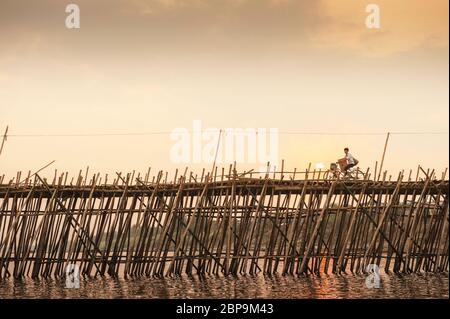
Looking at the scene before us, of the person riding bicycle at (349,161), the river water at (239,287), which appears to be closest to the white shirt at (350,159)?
the person riding bicycle at (349,161)

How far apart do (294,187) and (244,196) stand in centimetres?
147

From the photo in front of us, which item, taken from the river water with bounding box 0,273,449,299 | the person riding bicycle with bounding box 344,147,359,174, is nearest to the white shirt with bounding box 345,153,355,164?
the person riding bicycle with bounding box 344,147,359,174

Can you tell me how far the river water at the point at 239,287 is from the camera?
18.2 m

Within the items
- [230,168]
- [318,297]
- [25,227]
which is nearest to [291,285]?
[318,297]

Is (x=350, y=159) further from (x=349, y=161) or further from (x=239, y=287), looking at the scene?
(x=239, y=287)

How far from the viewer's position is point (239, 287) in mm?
19562

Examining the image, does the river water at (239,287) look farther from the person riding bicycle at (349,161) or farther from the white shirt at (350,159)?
the white shirt at (350,159)

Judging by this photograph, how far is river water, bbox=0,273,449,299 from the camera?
1825cm

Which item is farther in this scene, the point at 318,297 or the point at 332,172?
the point at 332,172

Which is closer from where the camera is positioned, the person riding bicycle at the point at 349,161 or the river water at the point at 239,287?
the river water at the point at 239,287

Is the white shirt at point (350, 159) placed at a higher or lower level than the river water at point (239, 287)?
higher

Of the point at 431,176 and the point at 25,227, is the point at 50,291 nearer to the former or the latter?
the point at 25,227

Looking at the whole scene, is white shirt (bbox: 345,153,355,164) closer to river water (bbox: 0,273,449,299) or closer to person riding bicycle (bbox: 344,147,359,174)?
person riding bicycle (bbox: 344,147,359,174)

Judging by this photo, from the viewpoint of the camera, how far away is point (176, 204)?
2133cm
